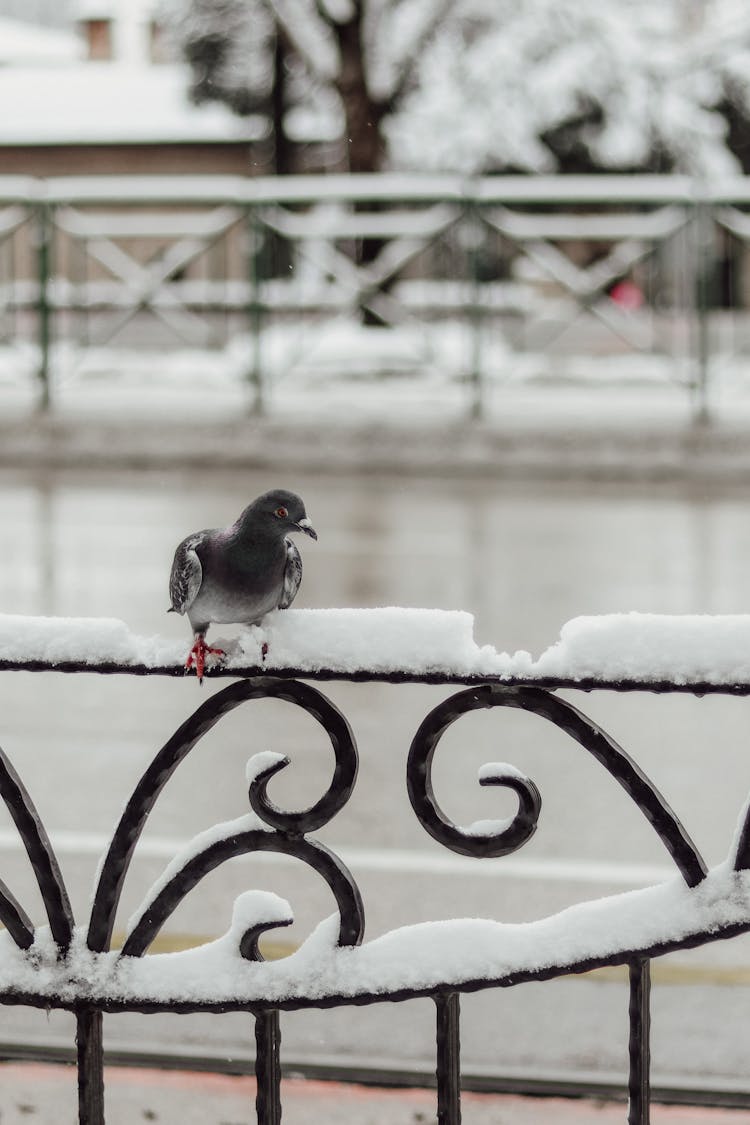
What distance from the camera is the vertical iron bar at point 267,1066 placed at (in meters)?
1.86

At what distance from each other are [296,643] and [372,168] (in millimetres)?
20212

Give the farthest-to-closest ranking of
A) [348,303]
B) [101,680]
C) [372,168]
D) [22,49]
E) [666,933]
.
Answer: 1. [22,49]
2. [372,168]
3. [348,303]
4. [101,680]
5. [666,933]

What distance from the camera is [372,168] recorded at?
21.4 m

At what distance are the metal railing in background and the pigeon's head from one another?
1065cm

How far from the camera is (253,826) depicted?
1.77 meters

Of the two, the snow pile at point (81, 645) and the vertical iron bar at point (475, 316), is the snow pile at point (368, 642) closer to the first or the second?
the snow pile at point (81, 645)

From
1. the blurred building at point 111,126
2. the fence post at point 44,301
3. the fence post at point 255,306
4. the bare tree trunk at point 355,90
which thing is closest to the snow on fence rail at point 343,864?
the fence post at point 255,306

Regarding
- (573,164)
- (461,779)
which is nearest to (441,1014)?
(461,779)

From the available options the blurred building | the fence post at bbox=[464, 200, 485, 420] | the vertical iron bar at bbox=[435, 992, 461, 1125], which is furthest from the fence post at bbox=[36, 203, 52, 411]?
the blurred building

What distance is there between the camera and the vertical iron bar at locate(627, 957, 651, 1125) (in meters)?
1.81

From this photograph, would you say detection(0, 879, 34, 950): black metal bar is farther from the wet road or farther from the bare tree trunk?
the bare tree trunk

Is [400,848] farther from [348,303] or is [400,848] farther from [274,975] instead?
[348,303]

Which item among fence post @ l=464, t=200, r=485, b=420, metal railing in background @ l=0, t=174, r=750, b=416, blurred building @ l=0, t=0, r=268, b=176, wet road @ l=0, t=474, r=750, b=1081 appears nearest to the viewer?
wet road @ l=0, t=474, r=750, b=1081

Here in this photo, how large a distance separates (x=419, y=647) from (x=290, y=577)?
0.27m
